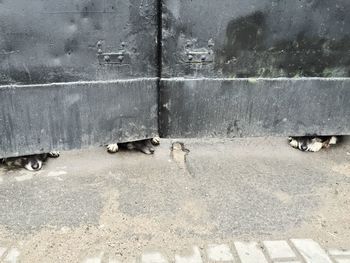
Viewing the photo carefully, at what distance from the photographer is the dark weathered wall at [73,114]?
2.92 metres

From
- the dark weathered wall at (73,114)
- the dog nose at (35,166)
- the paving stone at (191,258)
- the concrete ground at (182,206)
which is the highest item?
the dark weathered wall at (73,114)

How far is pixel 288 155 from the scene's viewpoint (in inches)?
143

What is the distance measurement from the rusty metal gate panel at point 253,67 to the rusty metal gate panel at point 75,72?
0.18 m

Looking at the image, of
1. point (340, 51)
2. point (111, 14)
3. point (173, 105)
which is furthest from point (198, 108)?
point (340, 51)

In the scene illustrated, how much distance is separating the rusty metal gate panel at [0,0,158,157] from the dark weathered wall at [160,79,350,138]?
0.19m

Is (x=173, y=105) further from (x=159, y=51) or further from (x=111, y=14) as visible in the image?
(x=111, y=14)

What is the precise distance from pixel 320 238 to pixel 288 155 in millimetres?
1152

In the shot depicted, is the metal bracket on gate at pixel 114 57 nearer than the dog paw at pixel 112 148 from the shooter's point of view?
Yes

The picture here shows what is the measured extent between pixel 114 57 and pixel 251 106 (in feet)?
3.72

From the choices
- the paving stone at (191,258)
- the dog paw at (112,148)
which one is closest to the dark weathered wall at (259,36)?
the dog paw at (112,148)

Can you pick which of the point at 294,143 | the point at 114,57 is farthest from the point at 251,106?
the point at 114,57

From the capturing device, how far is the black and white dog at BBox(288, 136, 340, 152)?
3697mm

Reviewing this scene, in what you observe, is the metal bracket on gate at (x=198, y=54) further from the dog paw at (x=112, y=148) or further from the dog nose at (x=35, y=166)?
the dog nose at (x=35, y=166)

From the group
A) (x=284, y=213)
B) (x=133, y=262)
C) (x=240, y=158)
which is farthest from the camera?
(x=240, y=158)
